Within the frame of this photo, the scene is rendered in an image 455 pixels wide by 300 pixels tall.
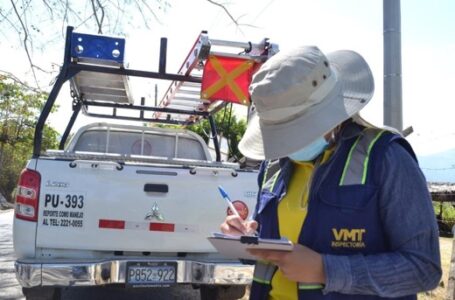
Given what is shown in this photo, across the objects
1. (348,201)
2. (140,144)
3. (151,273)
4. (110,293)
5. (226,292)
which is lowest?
(110,293)

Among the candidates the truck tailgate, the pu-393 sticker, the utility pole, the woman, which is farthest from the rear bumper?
the woman

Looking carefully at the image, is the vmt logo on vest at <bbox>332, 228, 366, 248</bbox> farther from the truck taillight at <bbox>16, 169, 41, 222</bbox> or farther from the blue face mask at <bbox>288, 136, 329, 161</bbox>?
the truck taillight at <bbox>16, 169, 41, 222</bbox>

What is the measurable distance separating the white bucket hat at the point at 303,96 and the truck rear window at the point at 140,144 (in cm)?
476

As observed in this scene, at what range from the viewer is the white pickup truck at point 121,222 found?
159 inches

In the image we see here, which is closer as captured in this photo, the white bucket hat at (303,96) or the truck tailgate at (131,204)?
the white bucket hat at (303,96)

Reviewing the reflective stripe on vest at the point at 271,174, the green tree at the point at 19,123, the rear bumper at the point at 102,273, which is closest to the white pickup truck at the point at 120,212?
the rear bumper at the point at 102,273

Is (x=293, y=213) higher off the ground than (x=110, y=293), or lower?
higher

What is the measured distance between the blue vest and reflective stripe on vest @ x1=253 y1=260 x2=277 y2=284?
180 mm

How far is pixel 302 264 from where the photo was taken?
1.40m

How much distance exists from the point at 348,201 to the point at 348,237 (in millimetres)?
97

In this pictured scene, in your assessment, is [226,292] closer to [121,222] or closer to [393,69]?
[121,222]

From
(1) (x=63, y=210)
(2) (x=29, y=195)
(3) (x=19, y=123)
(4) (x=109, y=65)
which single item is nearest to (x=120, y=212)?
(1) (x=63, y=210)

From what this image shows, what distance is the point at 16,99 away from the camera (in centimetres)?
3081

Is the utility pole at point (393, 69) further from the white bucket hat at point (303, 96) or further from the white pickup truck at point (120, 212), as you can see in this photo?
the white bucket hat at point (303, 96)
